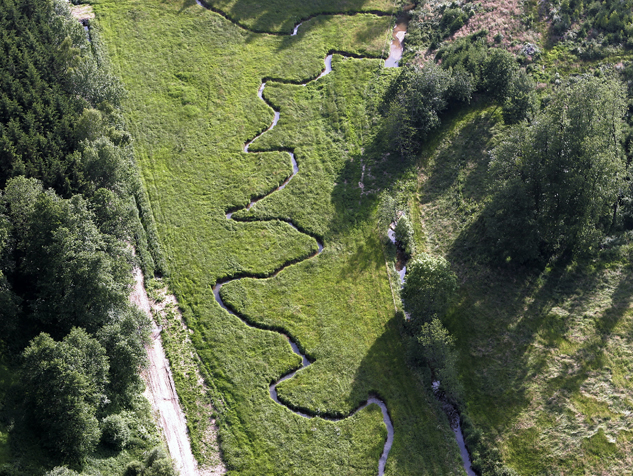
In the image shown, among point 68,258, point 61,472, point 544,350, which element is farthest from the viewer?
point 544,350

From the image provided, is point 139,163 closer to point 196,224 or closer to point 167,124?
point 167,124

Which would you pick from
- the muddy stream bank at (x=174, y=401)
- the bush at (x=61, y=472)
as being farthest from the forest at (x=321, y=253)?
the bush at (x=61, y=472)

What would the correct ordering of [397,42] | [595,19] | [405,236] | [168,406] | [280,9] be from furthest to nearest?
[280,9] → [397,42] → [595,19] → [405,236] → [168,406]

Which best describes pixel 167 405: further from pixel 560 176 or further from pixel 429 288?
pixel 560 176

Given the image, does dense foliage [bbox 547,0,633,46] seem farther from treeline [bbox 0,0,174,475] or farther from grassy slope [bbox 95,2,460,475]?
treeline [bbox 0,0,174,475]

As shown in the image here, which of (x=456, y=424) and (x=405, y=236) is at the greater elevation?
(x=405, y=236)

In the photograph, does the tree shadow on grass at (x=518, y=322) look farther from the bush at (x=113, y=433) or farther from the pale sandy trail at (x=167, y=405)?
the bush at (x=113, y=433)

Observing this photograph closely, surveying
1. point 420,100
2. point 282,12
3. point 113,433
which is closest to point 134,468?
point 113,433

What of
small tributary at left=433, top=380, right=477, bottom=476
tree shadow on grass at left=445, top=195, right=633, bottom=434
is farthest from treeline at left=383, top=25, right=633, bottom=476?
tree shadow on grass at left=445, top=195, right=633, bottom=434
